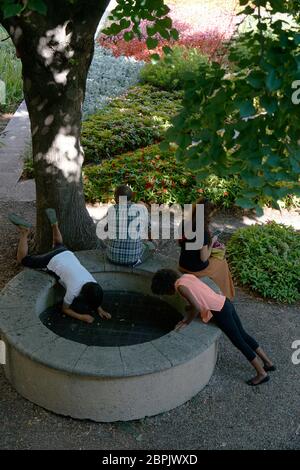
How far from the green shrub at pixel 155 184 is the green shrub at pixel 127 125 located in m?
0.96

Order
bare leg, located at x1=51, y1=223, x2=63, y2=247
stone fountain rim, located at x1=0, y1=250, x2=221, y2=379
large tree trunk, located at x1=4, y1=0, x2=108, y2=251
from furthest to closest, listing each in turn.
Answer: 1. bare leg, located at x1=51, y1=223, x2=63, y2=247
2. large tree trunk, located at x1=4, y1=0, x2=108, y2=251
3. stone fountain rim, located at x1=0, y1=250, x2=221, y2=379

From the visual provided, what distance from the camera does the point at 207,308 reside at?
5.07 metres

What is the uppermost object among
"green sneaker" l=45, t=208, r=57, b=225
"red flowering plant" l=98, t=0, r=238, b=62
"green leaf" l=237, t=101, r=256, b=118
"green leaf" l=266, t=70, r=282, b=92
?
"green leaf" l=266, t=70, r=282, b=92

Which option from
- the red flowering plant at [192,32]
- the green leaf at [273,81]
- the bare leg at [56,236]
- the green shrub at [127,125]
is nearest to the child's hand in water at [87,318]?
the bare leg at [56,236]

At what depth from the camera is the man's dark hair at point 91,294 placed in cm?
531

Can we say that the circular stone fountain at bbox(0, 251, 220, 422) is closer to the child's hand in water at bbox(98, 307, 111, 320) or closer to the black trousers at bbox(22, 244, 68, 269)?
the child's hand in water at bbox(98, 307, 111, 320)

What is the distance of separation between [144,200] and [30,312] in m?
3.84

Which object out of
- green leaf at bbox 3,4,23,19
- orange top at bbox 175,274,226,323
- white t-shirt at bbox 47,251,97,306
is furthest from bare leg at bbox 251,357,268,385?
green leaf at bbox 3,4,23,19

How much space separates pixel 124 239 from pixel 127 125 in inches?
207

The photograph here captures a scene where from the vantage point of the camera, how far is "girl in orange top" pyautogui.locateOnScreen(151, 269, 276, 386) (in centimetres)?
507

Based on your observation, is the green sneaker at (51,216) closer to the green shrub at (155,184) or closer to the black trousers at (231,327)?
the black trousers at (231,327)

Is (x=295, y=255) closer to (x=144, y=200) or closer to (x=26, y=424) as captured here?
(x=144, y=200)

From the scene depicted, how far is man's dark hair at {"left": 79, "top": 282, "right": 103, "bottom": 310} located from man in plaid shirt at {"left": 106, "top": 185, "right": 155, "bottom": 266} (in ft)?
2.22
